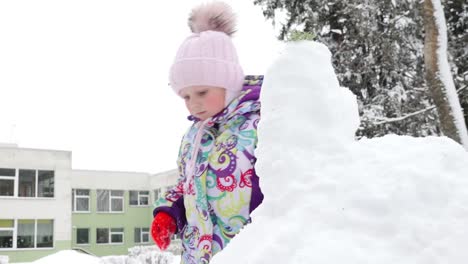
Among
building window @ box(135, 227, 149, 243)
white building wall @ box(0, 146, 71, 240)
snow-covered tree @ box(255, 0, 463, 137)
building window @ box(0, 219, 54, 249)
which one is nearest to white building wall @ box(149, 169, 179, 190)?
building window @ box(135, 227, 149, 243)

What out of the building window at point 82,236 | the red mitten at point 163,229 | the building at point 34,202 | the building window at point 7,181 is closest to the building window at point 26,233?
the building at point 34,202

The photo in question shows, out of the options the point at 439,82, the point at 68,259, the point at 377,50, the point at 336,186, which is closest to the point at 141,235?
the point at 68,259

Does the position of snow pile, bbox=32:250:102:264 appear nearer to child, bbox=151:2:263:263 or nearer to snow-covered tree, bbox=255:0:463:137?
snow-covered tree, bbox=255:0:463:137

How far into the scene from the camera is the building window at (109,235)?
121ft

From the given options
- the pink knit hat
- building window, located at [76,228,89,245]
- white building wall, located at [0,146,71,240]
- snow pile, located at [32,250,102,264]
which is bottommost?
snow pile, located at [32,250,102,264]

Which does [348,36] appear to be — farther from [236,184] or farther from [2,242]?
[2,242]

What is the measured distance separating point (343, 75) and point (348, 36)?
732mm

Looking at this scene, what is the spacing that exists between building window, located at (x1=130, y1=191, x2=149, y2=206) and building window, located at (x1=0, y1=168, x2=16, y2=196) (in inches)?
425

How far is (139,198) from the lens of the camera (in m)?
39.0

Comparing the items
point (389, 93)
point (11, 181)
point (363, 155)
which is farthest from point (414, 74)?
point (11, 181)

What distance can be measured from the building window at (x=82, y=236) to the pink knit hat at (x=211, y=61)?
3550 centimetres

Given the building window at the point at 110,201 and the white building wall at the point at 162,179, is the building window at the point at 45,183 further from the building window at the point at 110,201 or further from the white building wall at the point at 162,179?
the white building wall at the point at 162,179

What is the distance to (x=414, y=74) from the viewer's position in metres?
11.0

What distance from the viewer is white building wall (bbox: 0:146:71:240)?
2881 centimetres
